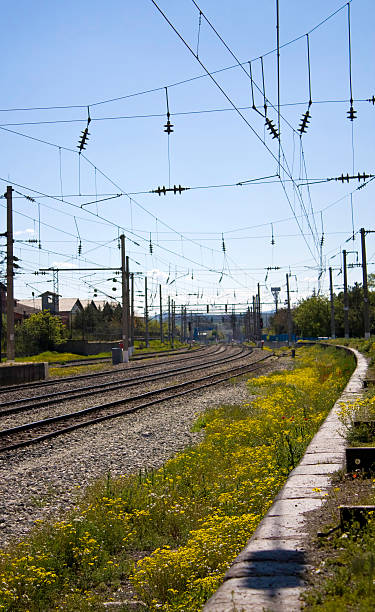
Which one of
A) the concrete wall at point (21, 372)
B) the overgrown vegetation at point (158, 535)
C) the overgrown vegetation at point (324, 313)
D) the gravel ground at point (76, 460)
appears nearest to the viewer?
the overgrown vegetation at point (158, 535)

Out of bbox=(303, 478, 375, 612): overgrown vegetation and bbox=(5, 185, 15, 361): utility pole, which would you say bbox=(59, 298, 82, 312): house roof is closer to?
bbox=(5, 185, 15, 361): utility pole

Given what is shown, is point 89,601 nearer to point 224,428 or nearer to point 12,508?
point 12,508

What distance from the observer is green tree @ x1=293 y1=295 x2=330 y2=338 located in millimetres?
96625

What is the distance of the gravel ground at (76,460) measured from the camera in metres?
8.46

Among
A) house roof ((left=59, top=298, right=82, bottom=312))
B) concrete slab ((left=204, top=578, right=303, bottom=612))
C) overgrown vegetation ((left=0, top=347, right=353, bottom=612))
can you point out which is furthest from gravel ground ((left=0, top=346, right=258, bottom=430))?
house roof ((left=59, top=298, right=82, bottom=312))

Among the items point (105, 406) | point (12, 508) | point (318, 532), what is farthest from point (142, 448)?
point (318, 532)

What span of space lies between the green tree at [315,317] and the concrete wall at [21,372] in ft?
227

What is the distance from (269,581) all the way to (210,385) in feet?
74.9

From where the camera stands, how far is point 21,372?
101 feet

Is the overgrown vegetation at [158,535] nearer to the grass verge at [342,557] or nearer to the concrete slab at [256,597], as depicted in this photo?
the concrete slab at [256,597]

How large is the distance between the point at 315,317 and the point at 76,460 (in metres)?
89.6

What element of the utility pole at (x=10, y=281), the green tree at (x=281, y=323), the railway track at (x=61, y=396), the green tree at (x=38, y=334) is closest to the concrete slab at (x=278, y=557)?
the railway track at (x=61, y=396)

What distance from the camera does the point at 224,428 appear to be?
1382 cm

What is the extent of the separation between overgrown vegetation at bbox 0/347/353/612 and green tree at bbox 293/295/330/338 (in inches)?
3400
